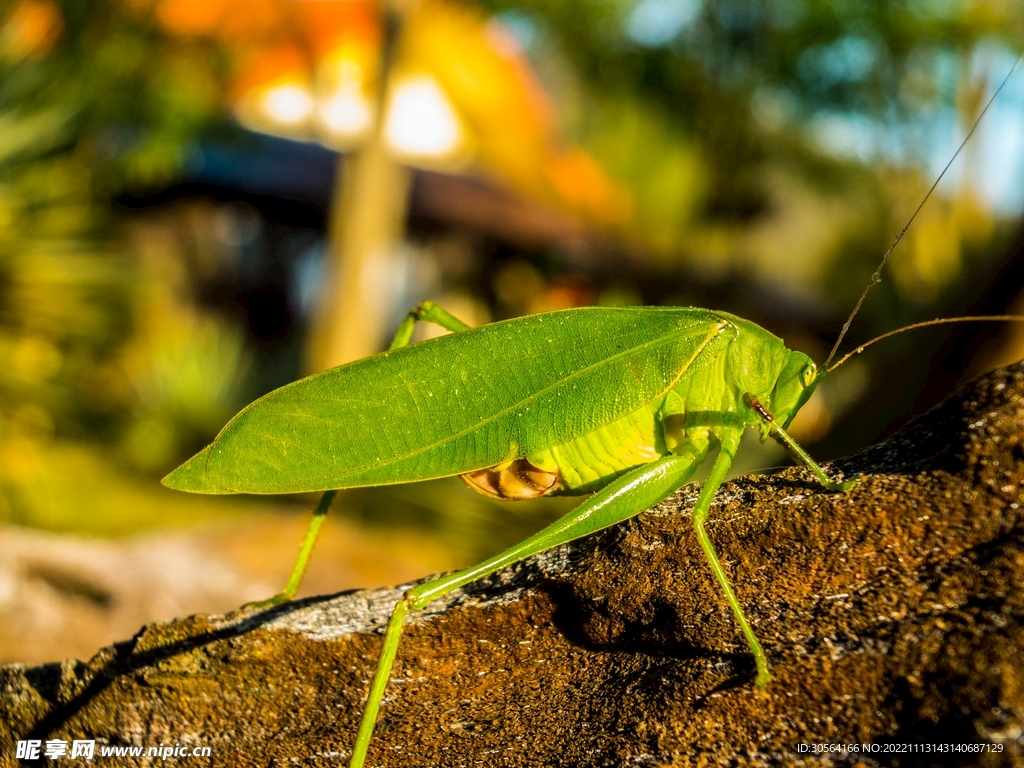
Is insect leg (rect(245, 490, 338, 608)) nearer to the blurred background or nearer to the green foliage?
the blurred background

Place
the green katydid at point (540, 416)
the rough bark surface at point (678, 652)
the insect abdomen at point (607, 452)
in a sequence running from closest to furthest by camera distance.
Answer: the rough bark surface at point (678, 652) < the green katydid at point (540, 416) < the insect abdomen at point (607, 452)

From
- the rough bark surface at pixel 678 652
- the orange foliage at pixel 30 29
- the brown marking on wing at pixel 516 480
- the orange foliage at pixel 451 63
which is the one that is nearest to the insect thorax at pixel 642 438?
the brown marking on wing at pixel 516 480

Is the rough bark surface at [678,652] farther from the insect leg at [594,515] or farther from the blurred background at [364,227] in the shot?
the blurred background at [364,227]

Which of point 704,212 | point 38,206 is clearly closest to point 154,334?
point 38,206

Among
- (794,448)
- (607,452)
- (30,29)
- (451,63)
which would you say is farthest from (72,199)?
(451,63)

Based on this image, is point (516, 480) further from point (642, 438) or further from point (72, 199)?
point (72, 199)

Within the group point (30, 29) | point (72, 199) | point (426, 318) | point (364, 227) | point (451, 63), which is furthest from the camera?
point (451, 63)
